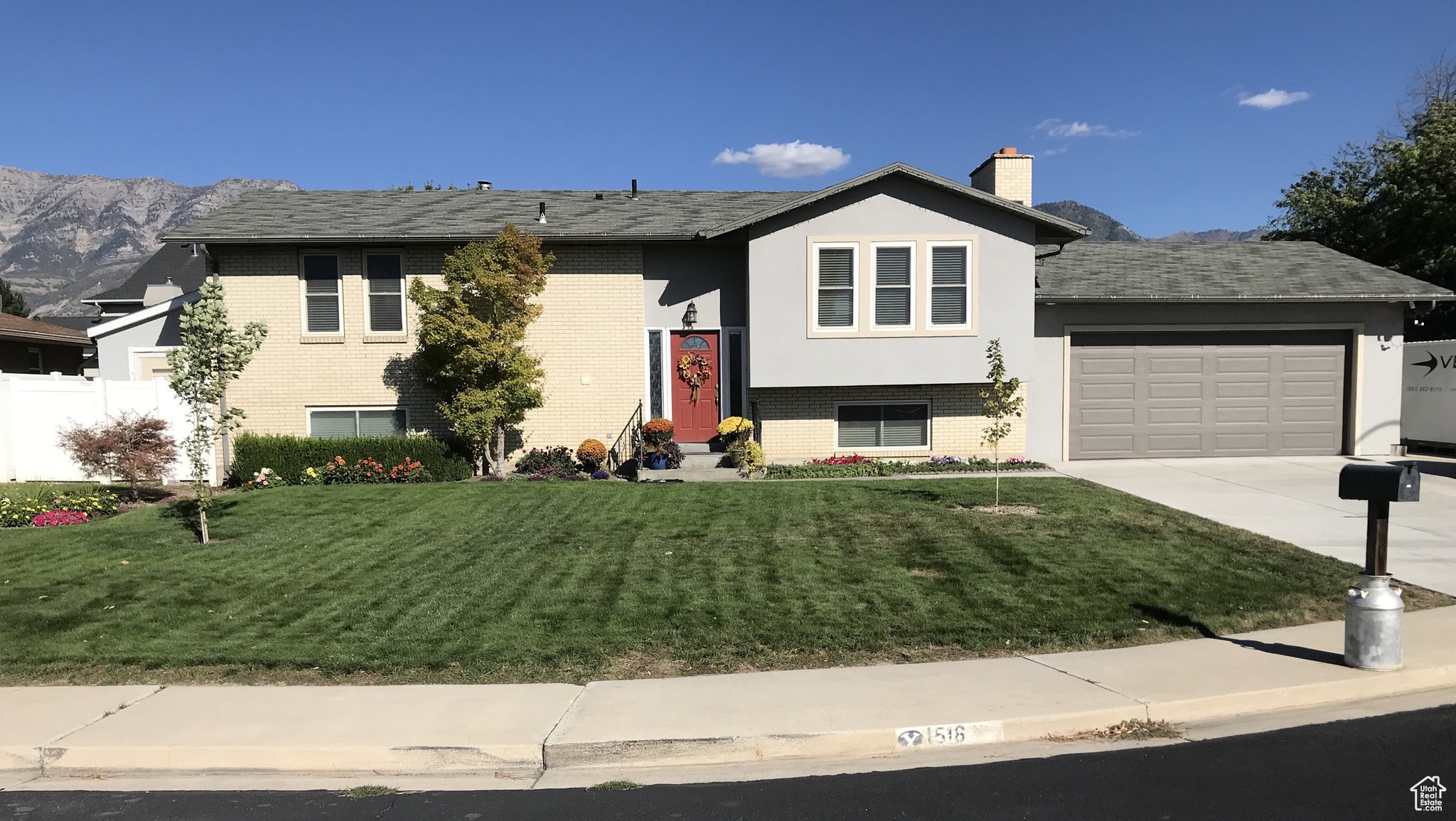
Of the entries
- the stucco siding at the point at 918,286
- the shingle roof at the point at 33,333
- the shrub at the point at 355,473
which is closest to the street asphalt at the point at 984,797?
the shrub at the point at 355,473

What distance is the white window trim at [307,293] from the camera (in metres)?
16.0

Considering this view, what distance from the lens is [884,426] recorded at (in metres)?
16.2

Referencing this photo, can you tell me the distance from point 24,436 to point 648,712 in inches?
604

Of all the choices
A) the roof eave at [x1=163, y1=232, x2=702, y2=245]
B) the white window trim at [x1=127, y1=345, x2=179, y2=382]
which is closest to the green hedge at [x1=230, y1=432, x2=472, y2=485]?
the white window trim at [x1=127, y1=345, x2=179, y2=382]

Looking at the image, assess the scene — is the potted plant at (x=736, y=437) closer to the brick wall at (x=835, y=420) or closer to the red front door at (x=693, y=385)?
the brick wall at (x=835, y=420)

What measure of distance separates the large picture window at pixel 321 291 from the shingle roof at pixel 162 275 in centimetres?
1790

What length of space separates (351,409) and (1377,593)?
15529mm

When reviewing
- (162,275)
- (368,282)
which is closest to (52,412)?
(368,282)

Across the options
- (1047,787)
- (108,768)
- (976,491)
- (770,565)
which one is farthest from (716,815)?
(976,491)

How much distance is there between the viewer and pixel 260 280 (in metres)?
15.9

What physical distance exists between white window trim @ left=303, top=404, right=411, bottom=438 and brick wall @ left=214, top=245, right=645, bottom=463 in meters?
0.05

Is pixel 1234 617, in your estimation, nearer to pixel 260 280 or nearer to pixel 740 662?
pixel 740 662

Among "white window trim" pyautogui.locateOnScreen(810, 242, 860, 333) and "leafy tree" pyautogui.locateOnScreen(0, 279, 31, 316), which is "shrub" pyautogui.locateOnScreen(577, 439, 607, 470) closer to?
"white window trim" pyautogui.locateOnScreen(810, 242, 860, 333)

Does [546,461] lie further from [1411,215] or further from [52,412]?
[1411,215]
